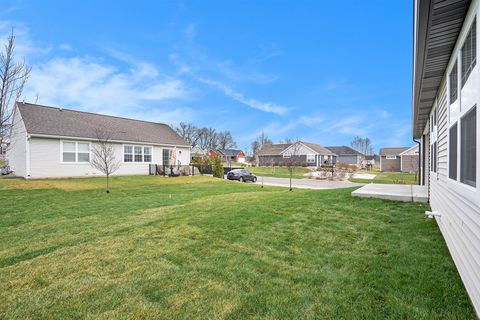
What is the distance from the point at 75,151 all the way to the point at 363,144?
262ft

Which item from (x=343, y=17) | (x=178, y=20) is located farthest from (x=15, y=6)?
(x=343, y=17)

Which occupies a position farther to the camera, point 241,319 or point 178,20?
point 178,20

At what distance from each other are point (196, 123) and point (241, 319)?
6344cm

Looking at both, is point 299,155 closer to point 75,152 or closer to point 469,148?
point 75,152

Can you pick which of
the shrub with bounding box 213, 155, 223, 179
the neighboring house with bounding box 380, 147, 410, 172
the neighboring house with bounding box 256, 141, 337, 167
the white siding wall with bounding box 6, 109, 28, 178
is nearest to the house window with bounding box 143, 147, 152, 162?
the shrub with bounding box 213, 155, 223, 179

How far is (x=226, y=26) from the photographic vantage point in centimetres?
2162

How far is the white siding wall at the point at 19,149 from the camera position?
15062 millimetres

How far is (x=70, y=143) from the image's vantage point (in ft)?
54.1

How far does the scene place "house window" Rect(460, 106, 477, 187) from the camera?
2379 mm

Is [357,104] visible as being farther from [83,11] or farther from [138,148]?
[83,11]

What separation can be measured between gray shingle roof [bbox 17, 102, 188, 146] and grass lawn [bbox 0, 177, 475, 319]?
12.2 metres

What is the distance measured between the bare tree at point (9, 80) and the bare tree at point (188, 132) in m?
54.1

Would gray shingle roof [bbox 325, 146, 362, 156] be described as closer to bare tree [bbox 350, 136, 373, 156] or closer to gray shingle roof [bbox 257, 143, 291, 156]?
gray shingle roof [bbox 257, 143, 291, 156]

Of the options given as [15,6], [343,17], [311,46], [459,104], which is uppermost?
[311,46]
